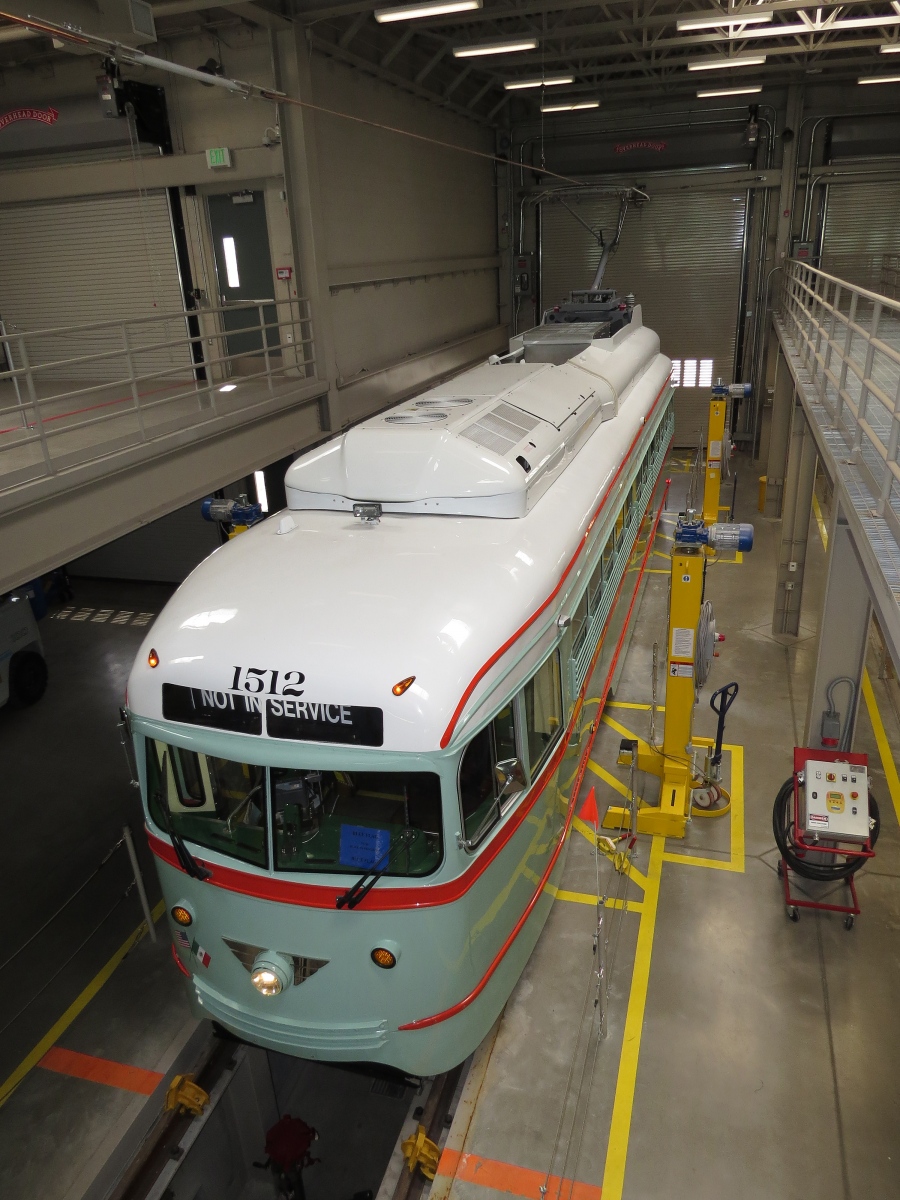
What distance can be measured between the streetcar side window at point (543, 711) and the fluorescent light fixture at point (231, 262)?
28.9 ft

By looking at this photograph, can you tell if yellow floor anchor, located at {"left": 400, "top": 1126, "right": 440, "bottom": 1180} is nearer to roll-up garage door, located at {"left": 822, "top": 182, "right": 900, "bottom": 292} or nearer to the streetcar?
the streetcar

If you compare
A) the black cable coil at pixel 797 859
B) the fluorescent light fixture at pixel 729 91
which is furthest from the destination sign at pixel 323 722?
the fluorescent light fixture at pixel 729 91

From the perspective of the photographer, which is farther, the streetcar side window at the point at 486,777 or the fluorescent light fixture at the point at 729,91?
the fluorescent light fixture at the point at 729,91

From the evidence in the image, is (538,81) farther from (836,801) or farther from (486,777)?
(486,777)

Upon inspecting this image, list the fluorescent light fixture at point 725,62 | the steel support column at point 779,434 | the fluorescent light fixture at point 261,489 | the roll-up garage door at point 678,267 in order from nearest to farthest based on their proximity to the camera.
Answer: the fluorescent light fixture at point 261,489, the fluorescent light fixture at point 725,62, the steel support column at point 779,434, the roll-up garage door at point 678,267

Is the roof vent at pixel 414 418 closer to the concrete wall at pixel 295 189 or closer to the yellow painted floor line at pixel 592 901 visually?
the concrete wall at pixel 295 189

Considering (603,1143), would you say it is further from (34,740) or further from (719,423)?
(719,423)

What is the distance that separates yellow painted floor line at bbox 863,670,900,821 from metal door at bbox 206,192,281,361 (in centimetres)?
845

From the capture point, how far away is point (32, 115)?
37.9 ft

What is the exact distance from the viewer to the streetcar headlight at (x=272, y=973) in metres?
4.18

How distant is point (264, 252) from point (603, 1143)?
34.8 ft

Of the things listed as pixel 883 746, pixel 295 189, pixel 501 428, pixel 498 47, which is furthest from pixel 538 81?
pixel 883 746

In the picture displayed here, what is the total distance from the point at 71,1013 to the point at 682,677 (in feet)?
17.5

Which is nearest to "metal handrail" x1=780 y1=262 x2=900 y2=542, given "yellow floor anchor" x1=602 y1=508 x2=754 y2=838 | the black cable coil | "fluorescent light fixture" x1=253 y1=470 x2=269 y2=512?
"yellow floor anchor" x1=602 y1=508 x2=754 y2=838
